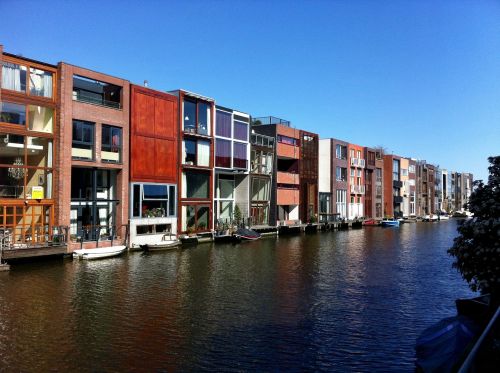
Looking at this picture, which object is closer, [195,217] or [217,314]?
[217,314]

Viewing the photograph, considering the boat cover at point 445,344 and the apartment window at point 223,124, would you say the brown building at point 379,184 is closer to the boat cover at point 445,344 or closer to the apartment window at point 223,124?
the apartment window at point 223,124

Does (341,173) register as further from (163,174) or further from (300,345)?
(300,345)

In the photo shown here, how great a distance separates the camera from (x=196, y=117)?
49.7 m

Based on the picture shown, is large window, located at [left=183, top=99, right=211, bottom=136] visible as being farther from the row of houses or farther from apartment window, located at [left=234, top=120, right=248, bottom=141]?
apartment window, located at [left=234, top=120, right=248, bottom=141]

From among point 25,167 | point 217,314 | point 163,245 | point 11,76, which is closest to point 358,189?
point 163,245

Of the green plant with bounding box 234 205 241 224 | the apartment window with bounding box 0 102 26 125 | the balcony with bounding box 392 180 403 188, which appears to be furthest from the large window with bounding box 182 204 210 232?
the balcony with bounding box 392 180 403 188

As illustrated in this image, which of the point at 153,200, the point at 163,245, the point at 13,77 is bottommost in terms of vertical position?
the point at 163,245

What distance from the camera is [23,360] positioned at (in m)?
13.6

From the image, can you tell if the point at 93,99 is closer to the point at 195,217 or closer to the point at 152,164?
the point at 152,164

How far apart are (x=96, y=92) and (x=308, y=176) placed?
4322cm

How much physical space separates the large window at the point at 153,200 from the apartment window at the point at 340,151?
47454mm

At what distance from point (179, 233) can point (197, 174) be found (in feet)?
24.4

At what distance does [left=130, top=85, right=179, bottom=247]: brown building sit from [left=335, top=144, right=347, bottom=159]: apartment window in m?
46.6

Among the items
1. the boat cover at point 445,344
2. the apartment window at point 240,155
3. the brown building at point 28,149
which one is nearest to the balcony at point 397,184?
the apartment window at point 240,155
